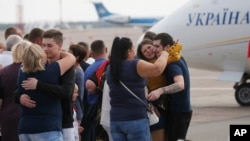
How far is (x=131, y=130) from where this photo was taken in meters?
7.45

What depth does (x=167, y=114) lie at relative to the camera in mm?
8445

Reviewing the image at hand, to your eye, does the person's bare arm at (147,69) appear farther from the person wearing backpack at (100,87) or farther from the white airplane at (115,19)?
the white airplane at (115,19)

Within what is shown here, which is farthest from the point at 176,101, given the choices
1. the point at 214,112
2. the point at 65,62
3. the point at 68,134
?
the point at 214,112

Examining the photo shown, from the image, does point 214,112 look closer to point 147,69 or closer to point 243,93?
point 243,93

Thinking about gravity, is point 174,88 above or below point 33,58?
below

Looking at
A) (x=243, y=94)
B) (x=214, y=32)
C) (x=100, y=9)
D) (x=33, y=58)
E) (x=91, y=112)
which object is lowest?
(x=100, y=9)

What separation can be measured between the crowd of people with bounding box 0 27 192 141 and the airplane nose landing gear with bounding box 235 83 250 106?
25.3 feet

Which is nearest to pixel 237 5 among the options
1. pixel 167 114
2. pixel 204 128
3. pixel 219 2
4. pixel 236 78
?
pixel 219 2

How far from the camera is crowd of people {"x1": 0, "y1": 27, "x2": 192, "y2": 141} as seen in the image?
273 inches

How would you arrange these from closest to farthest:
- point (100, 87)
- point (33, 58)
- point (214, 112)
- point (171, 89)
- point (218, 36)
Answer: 1. point (33, 58)
2. point (171, 89)
3. point (100, 87)
4. point (214, 112)
5. point (218, 36)

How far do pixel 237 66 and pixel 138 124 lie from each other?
914cm

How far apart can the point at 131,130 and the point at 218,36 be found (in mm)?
8965

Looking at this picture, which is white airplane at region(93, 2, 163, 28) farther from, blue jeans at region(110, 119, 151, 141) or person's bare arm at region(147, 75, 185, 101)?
blue jeans at region(110, 119, 151, 141)

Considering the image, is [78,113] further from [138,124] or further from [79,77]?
[138,124]
